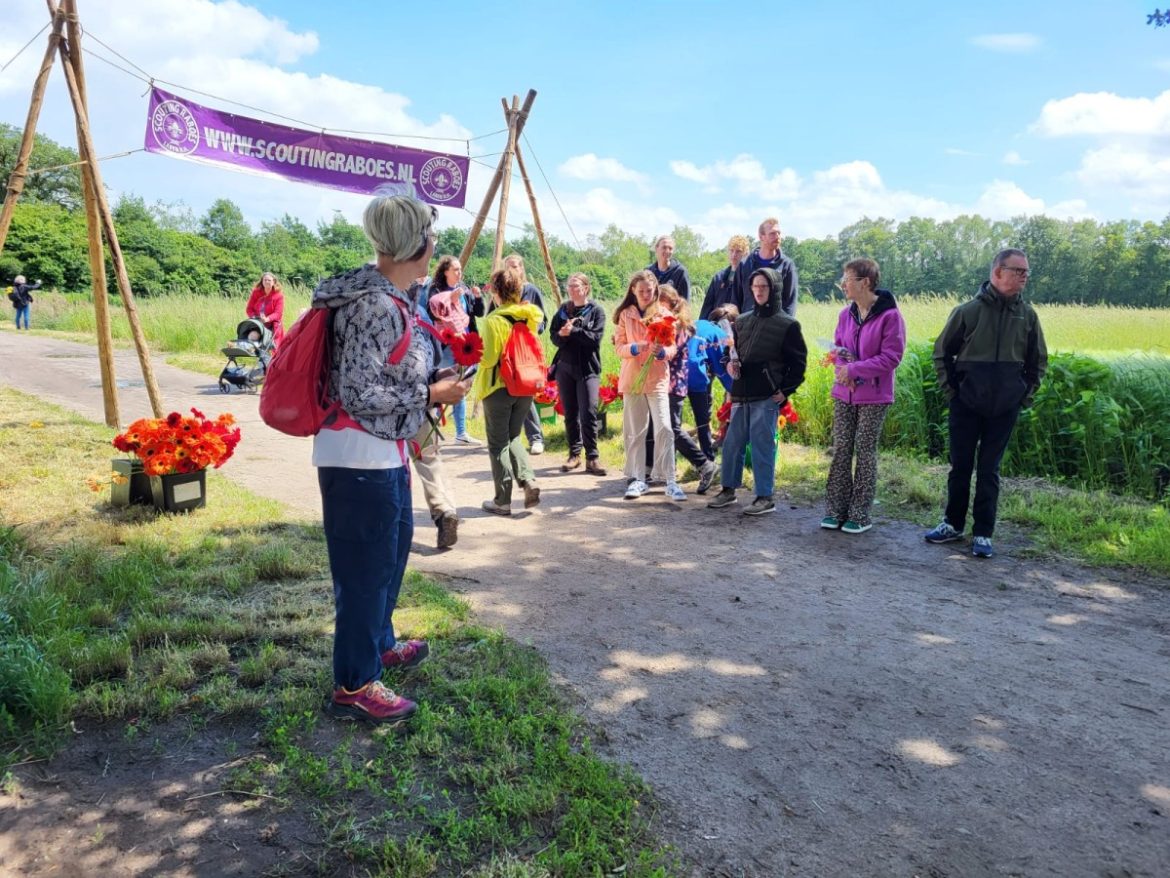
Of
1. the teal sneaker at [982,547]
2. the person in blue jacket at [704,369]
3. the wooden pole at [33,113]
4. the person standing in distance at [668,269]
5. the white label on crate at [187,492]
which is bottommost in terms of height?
the teal sneaker at [982,547]

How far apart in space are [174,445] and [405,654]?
3270 mm

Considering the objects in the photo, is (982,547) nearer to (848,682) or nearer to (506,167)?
(848,682)

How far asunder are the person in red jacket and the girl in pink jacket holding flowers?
910cm

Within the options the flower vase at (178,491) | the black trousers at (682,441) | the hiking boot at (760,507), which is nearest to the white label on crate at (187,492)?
the flower vase at (178,491)

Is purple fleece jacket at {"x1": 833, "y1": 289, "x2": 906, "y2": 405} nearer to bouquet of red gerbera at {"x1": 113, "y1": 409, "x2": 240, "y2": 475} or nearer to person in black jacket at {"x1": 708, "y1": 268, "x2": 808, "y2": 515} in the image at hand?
person in black jacket at {"x1": 708, "y1": 268, "x2": 808, "y2": 515}

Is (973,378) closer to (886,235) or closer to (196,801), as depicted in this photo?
(196,801)

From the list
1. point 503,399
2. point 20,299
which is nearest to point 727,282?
point 503,399

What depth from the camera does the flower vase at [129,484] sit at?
18.9 feet

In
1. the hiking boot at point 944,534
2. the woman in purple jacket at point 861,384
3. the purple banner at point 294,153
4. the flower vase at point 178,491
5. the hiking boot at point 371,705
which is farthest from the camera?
the purple banner at point 294,153

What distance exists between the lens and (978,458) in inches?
226

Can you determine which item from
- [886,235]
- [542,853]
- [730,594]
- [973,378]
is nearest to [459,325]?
[730,594]

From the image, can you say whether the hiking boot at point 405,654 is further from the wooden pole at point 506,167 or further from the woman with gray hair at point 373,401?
the wooden pole at point 506,167

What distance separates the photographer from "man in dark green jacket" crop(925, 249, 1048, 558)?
5.44 metres

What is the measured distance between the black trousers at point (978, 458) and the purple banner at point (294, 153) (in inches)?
238
